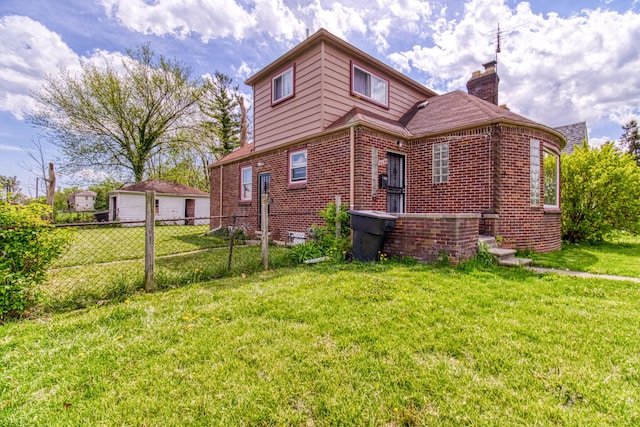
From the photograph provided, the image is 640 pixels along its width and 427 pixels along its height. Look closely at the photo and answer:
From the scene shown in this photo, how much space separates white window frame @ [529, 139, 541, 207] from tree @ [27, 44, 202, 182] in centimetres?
2213

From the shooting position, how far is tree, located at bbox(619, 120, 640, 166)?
25.0 metres

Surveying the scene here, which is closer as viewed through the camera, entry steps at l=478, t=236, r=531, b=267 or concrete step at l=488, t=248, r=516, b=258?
entry steps at l=478, t=236, r=531, b=267

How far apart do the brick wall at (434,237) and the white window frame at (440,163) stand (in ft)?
7.29

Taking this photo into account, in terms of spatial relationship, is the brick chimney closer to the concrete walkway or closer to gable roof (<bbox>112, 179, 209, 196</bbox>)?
the concrete walkway

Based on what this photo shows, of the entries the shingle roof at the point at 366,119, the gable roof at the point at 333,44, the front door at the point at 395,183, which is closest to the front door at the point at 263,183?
the shingle roof at the point at 366,119

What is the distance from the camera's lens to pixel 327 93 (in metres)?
8.09

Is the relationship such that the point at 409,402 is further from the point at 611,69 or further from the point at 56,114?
the point at 56,114

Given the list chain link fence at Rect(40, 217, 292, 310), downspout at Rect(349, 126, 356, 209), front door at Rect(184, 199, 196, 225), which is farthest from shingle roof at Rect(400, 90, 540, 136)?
front door at Rect(184, 199, 196, 225)

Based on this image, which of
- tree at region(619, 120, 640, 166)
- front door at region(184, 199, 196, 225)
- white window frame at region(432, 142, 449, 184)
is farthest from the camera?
tree at region(619, 120, 640, 166)

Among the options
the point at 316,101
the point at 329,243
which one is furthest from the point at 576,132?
the point at 329,243

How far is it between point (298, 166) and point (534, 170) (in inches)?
252

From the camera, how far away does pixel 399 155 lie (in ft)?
26.6

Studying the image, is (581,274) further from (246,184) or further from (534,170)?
(246,184)

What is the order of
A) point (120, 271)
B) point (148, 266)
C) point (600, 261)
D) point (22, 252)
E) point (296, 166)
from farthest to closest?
point (296, 166) < point (600, 261) < point (120, 271) < point (148, 266) < point (22, 252)
